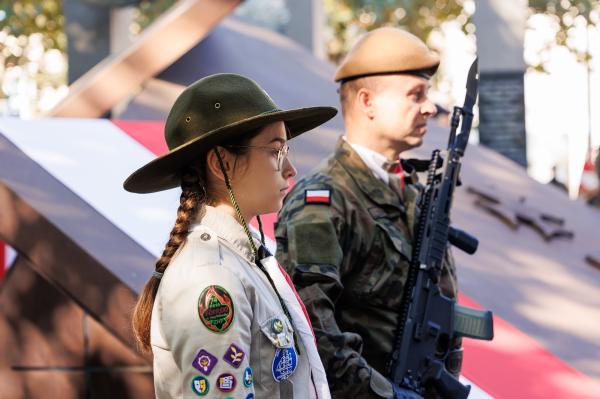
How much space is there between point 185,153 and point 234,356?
466 mm

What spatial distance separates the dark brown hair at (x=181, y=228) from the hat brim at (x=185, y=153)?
29 millimetres

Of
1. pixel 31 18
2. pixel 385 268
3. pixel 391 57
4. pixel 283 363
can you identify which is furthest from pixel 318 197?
pixel 31 18

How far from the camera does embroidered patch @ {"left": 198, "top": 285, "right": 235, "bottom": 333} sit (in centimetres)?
192

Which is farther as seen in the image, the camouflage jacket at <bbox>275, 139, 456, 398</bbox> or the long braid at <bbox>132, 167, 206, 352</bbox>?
the camouflage jacket at <bbox>275, 139, 456, 398</bbox>

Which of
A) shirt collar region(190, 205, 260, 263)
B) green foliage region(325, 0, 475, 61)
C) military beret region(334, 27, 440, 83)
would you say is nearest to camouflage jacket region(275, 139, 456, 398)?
military beret region(334, 27, 440, 83)

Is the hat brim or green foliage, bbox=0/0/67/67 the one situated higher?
the hat brim

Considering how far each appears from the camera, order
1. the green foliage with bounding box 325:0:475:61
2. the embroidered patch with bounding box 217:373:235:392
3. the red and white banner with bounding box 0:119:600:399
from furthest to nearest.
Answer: the green foliage with bounding box 325:0:475:61 < the red and white banner with bounding box 0:119:600:399 < the embroidered patch with bounding box 217:373:235:392

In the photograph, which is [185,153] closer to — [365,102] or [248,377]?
[248,377]

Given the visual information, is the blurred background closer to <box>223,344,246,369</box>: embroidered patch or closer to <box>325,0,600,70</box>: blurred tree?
<box>223,344,246,369</box>: embroidered patch

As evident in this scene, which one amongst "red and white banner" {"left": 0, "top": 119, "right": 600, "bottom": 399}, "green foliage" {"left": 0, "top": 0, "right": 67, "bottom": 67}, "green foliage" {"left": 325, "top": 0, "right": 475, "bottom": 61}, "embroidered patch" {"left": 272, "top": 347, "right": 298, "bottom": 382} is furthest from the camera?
"green foliage" {"left": 325, "top": 0, "right": 475, "bottom": 61}

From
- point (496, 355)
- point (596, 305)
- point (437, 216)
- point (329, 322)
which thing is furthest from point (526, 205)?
point (329, 322)

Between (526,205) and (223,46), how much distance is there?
2.18 meters

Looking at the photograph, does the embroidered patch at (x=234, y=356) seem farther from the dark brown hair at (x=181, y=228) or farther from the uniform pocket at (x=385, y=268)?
the uniform pocket at (x=385, y=268)

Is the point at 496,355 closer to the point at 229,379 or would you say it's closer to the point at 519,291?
the point at 519,291
